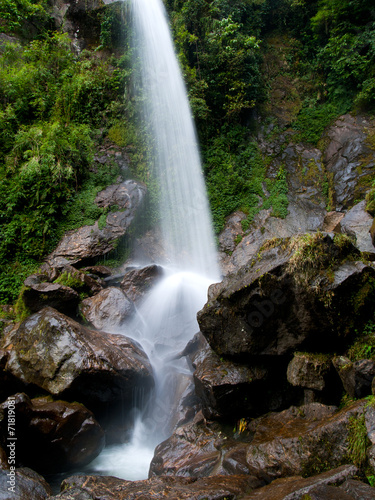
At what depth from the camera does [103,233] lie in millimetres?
11539

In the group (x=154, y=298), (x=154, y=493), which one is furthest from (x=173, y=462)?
(x=154, y=298)

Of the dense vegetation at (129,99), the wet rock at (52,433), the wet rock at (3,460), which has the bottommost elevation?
the wet rock at (52,433)

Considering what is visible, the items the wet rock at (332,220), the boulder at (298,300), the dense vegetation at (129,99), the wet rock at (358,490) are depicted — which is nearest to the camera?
the wet rock at (358,490)

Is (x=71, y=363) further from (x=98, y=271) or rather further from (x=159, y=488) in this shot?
(x=98, y=271)

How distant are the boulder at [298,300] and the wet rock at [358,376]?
690 millimetres

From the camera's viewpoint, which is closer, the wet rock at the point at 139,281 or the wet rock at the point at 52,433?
the wet rock at the point at 52,433

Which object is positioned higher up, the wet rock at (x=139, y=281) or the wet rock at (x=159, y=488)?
the wet rock at (x=139, y=281)

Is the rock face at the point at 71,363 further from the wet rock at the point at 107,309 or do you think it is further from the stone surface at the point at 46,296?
the wet rock at the point at 107,309

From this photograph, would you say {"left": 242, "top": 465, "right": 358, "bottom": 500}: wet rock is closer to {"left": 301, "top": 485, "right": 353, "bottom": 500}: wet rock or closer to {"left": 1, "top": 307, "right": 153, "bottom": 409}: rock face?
{"left": 301, "top": 485, "right": 353, "bottom": 500}: wet rock

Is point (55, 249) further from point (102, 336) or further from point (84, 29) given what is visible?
point (84, 29)

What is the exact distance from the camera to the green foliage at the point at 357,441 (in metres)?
3.04

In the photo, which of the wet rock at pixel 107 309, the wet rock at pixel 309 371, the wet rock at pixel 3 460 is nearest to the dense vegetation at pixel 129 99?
the wet rock at pixel 107 309

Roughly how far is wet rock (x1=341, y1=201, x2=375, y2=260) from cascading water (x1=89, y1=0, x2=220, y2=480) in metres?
4.65

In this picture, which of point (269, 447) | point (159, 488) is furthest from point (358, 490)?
point (159, 488)
